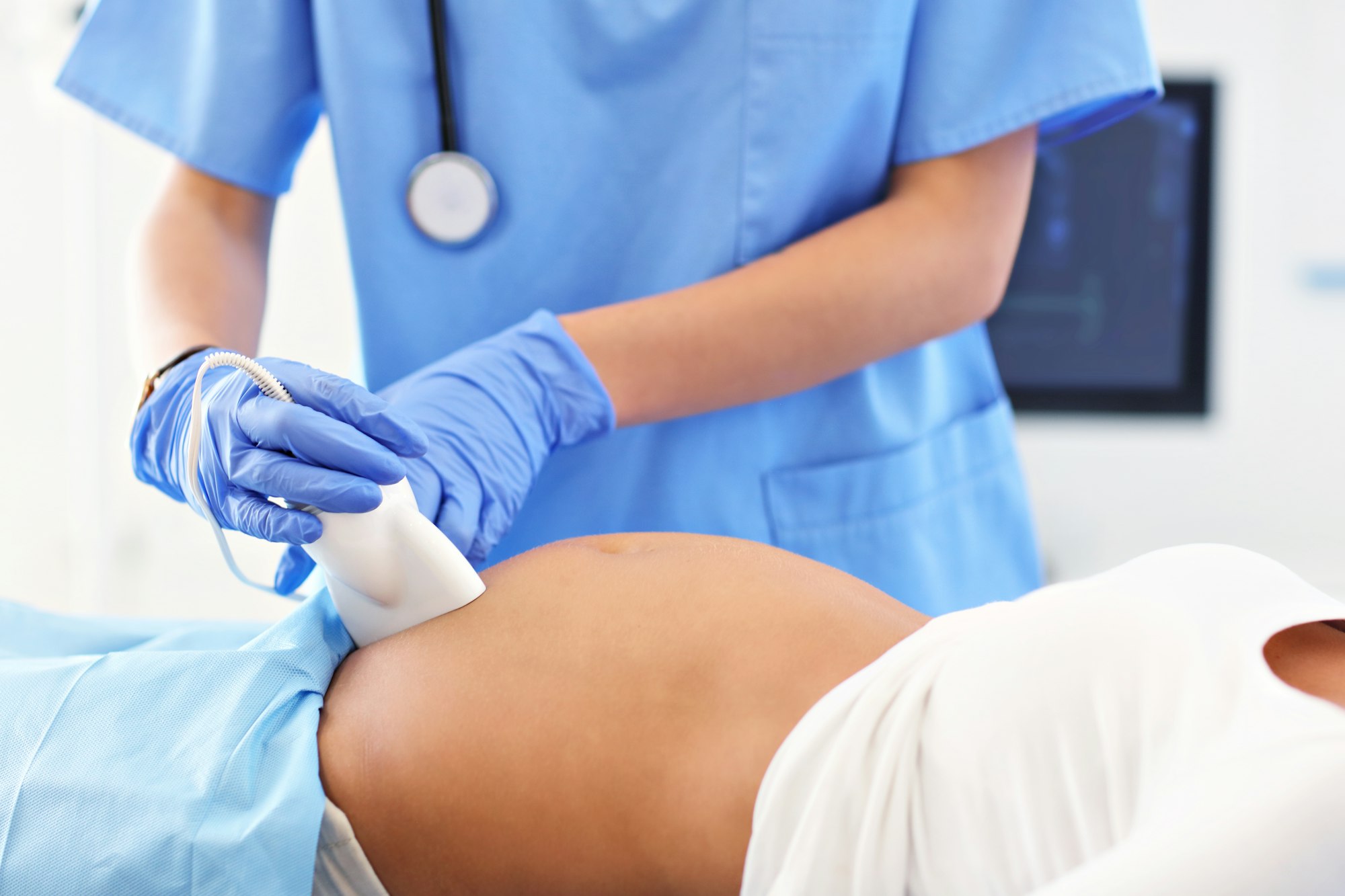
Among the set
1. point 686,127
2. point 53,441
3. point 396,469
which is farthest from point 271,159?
point 53,441

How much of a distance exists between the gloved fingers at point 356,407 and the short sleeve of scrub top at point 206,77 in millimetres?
472

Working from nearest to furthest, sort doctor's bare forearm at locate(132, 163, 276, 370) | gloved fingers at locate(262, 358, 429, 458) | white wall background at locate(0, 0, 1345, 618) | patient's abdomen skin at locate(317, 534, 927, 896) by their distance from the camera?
patient's abdomen skin at locate(317, 534, 927, 896)
gloved fingers at locate(262, 358, 429, 458)
doctor's bare forearm at locate(132, 163, 276, 370)
white wall background at locate(0, 0, 1345, 618)

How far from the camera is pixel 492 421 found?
2.89ft

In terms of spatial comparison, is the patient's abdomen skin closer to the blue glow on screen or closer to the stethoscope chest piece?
the stethoscope chest piece

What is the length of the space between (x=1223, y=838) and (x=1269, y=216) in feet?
8.51

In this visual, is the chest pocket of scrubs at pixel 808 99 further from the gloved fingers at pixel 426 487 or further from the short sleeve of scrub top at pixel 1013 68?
the gloved fingers at pixel 426 487

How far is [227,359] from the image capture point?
2.30ft

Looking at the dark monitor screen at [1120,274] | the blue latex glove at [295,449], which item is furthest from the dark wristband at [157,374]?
the dark monitor screen at [1120,274]

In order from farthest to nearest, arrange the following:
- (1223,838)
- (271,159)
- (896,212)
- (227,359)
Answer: (271,159) → (896,212) → (227,359) → (1223,838)

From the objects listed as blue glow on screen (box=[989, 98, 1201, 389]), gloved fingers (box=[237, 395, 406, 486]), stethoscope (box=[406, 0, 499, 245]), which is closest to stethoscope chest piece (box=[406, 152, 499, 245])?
stethoscope (box=[406, 0, 499, 245])

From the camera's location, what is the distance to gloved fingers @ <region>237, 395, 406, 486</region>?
2.28 feet

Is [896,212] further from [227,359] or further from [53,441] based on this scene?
[53,441]

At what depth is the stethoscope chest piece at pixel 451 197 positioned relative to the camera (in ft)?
3.35

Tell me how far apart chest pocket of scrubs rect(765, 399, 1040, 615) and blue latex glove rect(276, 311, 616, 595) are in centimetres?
25
